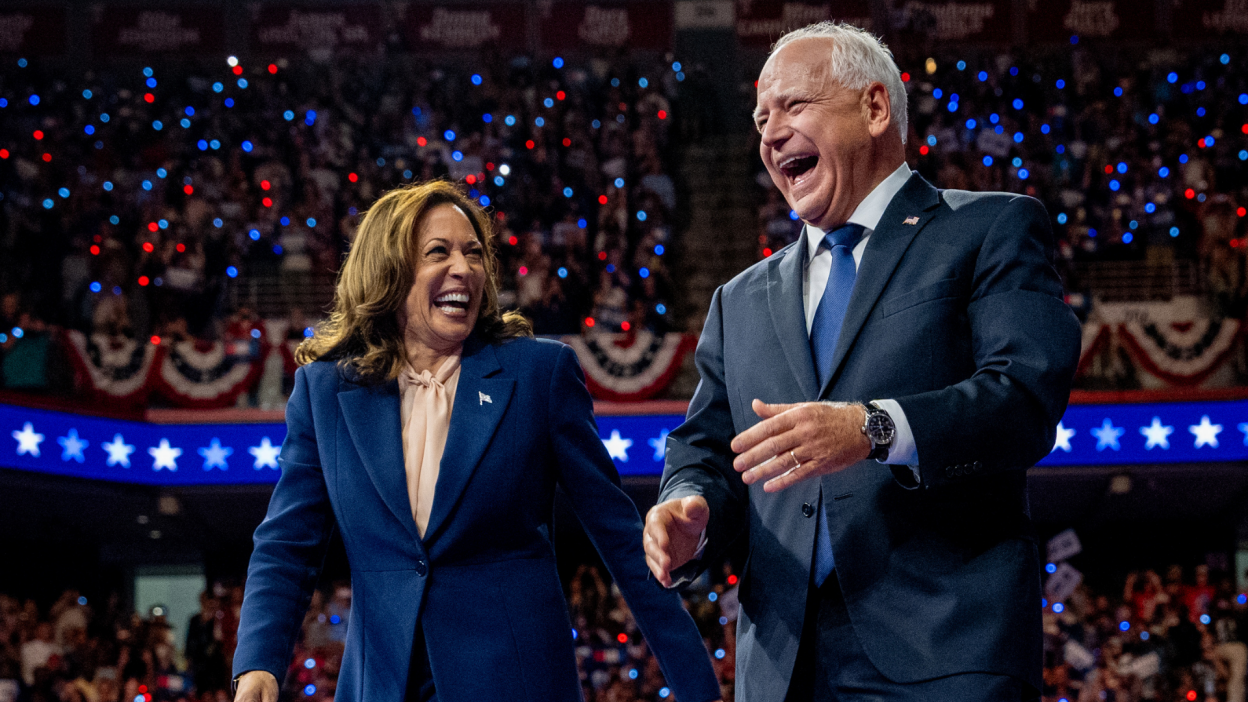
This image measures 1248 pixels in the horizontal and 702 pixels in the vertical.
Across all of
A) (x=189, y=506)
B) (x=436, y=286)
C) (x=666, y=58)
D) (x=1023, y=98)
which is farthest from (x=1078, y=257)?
(x=436, y=286)

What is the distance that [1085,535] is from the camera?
14.1 metres

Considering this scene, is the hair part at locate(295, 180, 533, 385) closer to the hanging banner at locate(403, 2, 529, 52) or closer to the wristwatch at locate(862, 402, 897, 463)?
the wristwatch at locate(862, 402, 897, 463)

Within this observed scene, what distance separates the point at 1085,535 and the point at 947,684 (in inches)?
528

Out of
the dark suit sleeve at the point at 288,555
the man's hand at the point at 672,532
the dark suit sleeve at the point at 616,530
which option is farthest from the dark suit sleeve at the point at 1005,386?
the dark suit sleeve at the point at 288,555

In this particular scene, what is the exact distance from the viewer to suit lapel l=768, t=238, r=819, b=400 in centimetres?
193

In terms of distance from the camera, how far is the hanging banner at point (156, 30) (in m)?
16.9

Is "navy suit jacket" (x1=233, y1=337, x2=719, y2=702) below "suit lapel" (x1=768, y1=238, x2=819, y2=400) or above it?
below

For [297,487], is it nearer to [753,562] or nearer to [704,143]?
[753,562]

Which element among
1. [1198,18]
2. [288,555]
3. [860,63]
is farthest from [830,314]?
[1198,18]

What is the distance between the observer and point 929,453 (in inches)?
64.8

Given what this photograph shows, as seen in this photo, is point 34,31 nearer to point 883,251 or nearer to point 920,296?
point 883,251

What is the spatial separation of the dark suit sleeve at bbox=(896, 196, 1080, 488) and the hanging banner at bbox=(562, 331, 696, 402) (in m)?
8.65

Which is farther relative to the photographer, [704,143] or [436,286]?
[704,143]

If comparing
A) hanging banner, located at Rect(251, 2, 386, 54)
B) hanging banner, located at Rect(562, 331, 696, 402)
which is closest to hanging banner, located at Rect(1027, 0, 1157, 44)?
hanging banner, located at Rect(251, 2, 386, 54)
